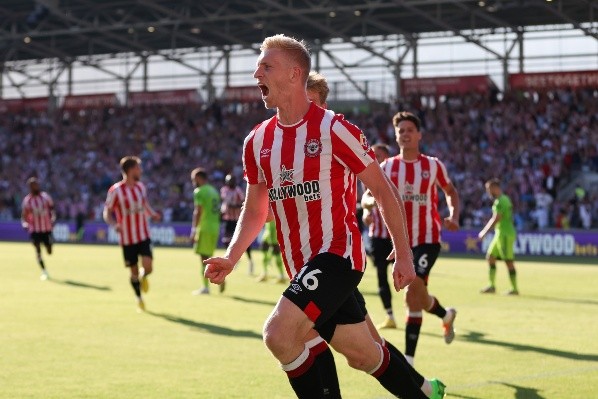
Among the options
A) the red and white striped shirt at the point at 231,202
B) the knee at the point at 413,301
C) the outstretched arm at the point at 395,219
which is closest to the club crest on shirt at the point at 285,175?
the outstretched arm at the point at 395,219

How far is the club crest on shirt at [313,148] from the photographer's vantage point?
5.99m

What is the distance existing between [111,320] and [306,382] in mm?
8713

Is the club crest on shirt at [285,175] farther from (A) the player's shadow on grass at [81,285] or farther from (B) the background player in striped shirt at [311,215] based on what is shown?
(A) the player's shadow on grass at [81,285]

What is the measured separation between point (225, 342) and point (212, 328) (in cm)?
146

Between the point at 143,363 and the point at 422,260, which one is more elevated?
the point at 422,260

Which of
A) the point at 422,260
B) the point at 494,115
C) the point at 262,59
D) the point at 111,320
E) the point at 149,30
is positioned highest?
the point at 149,30

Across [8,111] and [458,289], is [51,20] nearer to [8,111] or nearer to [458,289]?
[8,111]

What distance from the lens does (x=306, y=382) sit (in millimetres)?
5945

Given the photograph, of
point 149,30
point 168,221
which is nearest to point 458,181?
point 168,221

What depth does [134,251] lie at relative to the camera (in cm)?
1614

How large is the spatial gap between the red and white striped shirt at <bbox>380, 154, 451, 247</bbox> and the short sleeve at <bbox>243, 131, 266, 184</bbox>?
4580 millimetres

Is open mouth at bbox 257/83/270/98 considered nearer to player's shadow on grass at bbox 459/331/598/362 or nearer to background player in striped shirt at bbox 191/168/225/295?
player's shadow on grass at bbox 459/331/598/362

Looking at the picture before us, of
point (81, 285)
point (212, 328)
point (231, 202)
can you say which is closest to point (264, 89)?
point (212, 328)

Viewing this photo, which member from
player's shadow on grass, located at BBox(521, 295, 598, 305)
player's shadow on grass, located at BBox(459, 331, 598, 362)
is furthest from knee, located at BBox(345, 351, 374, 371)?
player's shadow on grass, located at BBox(521, 295, 598, 305)
